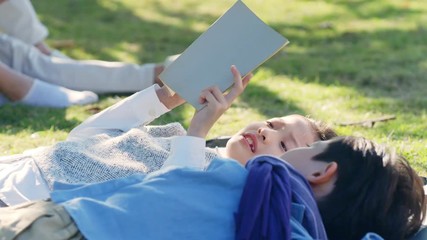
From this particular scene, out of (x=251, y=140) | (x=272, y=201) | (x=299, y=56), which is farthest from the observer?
(x=299, y=56)

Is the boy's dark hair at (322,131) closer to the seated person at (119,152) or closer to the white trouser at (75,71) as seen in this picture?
the seated person at (119,152)

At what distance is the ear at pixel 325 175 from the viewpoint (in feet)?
7.78

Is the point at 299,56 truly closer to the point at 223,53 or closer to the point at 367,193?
the point at 223,53

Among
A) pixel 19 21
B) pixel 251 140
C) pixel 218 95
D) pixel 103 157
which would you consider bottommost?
pixel 19 21

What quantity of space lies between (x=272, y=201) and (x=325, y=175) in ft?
Answer: 0.71

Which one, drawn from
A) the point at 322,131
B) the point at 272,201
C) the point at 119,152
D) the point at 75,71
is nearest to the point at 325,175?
the point at 272,201

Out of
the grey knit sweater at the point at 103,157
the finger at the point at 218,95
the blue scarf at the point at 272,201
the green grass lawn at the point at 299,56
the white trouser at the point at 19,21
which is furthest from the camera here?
the white trouser at the point at 19,21

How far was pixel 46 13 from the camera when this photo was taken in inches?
286

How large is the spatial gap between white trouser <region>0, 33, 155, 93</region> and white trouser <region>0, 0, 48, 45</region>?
29 centimetres

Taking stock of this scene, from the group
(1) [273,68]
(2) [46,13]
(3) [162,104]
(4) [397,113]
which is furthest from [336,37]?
(3) [162,104]

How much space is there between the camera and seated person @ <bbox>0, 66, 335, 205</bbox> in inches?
109

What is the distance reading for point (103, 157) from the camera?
2.89 metres

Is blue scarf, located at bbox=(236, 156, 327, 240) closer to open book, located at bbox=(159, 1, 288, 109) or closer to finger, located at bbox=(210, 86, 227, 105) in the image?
finger, located at bbox=(210, 86, 227, 105)

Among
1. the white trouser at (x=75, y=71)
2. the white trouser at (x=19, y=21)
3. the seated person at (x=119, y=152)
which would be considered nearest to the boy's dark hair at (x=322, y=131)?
the seated person at (x=119, y=152)
